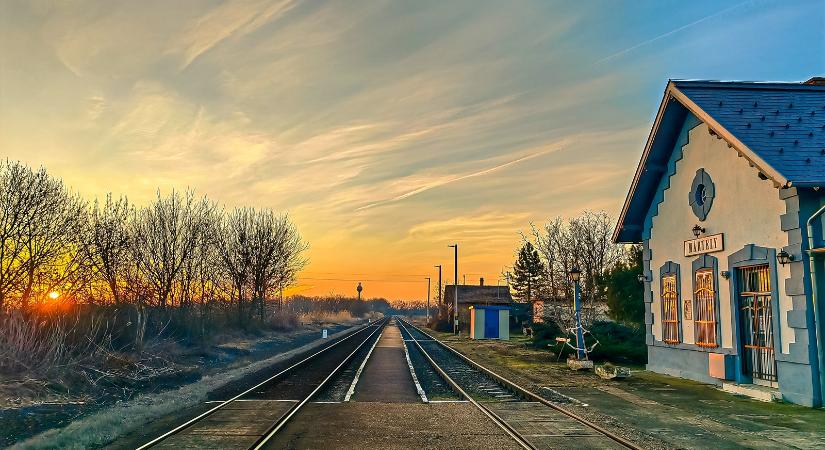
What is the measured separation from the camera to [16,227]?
25.2 m

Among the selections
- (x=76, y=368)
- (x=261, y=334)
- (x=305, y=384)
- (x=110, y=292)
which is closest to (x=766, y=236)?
(x=305, y=384)

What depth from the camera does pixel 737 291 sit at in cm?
1522

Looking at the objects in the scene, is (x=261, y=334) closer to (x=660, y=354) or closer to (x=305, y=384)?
(x=305, y=384)

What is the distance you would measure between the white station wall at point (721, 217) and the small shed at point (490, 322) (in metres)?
25.4

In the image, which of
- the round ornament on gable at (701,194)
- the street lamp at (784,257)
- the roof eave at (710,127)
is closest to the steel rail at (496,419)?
the street lamp at (784,257)

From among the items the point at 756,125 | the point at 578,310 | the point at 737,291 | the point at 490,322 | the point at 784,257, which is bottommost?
the point at 490,322

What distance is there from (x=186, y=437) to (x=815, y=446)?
32.1 feet

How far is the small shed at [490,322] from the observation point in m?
44.8

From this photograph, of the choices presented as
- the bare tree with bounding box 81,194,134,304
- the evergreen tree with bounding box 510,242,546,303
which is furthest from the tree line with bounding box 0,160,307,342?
the evergreen tree with bounding box 510,242,546,303

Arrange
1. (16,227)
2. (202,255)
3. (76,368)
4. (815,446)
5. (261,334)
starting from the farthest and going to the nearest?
(261,334) → (202,255) → (16,227) → (76,368) → (815,446)

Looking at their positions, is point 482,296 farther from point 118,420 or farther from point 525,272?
point 118,420

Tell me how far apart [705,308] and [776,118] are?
5345mm

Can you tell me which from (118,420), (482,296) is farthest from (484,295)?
(118,420)

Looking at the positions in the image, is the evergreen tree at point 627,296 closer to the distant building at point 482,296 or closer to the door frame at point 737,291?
the door frame at point 737,291
